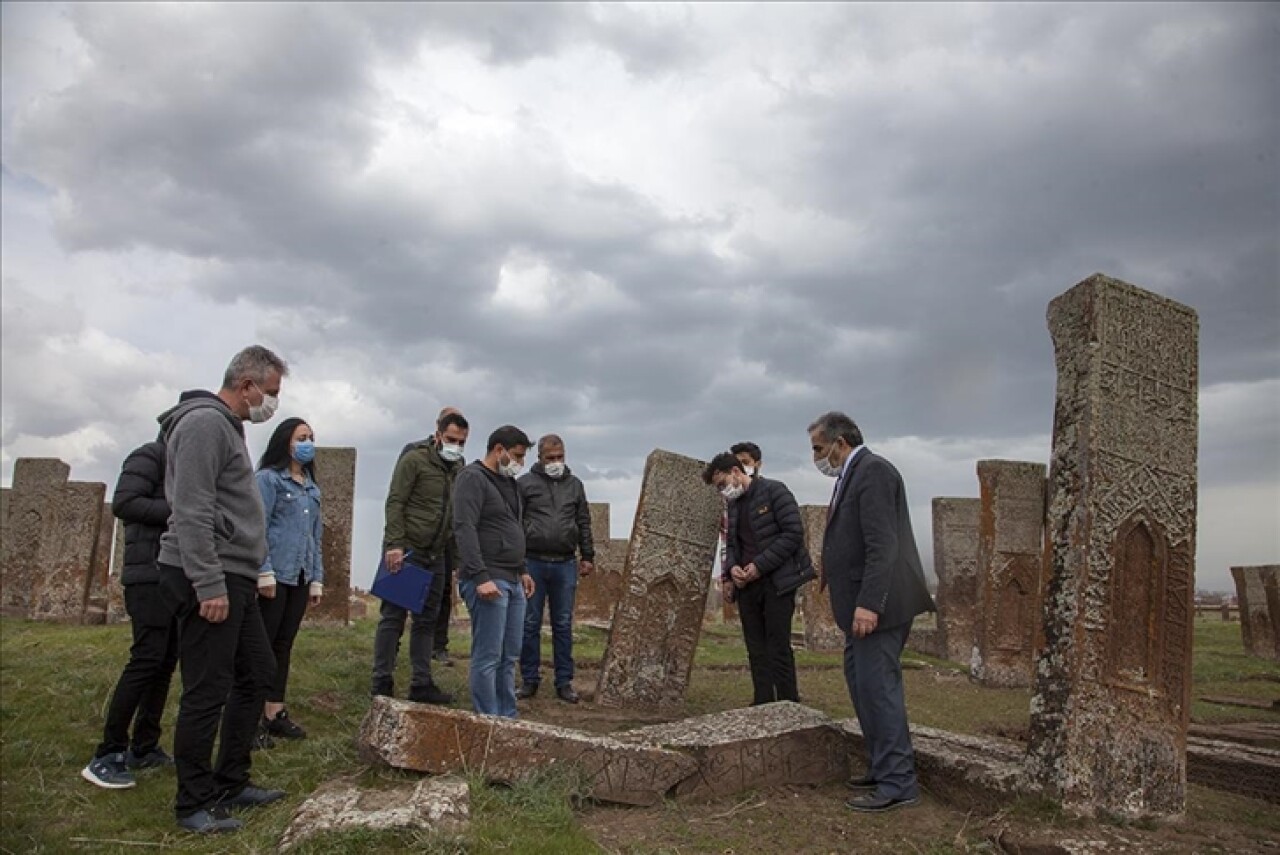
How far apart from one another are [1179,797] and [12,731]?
738 centimetres

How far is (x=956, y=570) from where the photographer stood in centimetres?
1336

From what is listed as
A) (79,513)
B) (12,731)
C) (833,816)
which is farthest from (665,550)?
(79,513)

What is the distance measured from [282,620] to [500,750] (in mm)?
2183

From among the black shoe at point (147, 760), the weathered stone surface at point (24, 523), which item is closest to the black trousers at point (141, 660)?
the black shoe at point (147, 760)

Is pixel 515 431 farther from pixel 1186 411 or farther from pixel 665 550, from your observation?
pixel 1186 411

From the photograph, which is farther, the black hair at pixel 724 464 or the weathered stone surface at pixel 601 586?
the weathered stone surface at pixel 601 586

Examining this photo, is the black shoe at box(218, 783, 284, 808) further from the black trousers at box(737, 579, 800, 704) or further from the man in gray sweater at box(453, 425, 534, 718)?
the black trousers at box(737, 579, 800, 704)

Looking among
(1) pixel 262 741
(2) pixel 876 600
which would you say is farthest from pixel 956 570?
(1) pixel 262 741

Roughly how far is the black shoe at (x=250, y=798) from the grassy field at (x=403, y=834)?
0.39 feet

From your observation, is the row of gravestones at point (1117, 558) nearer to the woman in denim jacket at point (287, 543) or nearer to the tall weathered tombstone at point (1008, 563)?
the woman in denim jacket at point (287, 543)

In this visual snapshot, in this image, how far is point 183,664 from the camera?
477cm

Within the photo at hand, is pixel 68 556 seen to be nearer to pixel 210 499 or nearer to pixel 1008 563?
pixel 210 499

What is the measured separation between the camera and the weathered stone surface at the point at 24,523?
47.1ft

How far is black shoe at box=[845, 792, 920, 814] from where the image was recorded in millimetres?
5156
